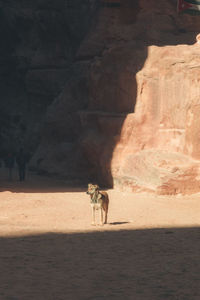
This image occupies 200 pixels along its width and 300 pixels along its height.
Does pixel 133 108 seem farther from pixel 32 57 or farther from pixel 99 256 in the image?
pixel 32 57

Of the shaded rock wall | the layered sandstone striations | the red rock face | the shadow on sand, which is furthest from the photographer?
the shaded rock wall

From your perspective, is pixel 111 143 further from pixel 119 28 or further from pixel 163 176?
pixel 119 28

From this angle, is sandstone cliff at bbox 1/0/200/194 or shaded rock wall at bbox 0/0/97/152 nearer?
sandstone cliff at bbox 1/0/200/194

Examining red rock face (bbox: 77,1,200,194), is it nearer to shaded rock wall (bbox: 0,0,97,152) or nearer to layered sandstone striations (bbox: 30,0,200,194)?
layered sandstone striations (bbox: 30,0,200,194)

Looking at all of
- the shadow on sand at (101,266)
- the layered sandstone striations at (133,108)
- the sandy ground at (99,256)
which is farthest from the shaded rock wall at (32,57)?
the shadow on sand at (101,266)

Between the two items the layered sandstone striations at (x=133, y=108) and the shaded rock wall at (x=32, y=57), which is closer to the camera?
the layered sandstone striations at (x=133, y=108)

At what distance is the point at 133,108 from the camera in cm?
2100

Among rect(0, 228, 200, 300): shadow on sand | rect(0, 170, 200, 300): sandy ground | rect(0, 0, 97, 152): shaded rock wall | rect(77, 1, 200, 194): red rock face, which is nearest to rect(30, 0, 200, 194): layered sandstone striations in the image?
rect(77, 1, 200, 194): red rock face

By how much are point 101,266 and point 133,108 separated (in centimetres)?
1461

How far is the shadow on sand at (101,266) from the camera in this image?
5.55 metres

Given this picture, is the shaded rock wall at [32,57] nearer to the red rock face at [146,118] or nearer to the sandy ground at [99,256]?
the red rock face at [146,118]

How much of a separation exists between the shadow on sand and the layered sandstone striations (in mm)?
8871

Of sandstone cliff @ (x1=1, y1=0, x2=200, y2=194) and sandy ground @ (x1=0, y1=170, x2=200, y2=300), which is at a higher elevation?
sandstone cliff @ (x1=1, y1=0, x2=200, y2=194)

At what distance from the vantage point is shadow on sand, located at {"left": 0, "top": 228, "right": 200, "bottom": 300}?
18.2 ft
